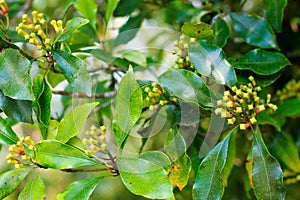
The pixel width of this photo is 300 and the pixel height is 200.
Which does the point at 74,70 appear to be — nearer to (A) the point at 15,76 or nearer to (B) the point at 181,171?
(A) the point at 15,76

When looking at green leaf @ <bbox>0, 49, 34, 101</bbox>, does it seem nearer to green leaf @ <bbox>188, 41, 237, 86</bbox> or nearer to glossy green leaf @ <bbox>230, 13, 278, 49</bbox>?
green leaf @ <bbox>188, 41, 237, 86</bbox>

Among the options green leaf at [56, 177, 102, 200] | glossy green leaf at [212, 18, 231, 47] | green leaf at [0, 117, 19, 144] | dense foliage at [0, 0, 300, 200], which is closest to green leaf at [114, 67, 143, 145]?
dense foliage at [0, 0, 300, 200]

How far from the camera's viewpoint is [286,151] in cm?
134

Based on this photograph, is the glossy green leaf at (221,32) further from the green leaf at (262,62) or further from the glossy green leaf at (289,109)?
the glossy green leaf at (289,109)

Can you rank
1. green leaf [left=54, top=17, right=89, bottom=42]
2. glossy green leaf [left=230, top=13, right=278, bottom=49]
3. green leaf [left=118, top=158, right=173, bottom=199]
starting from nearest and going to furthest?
green leaf [left=118, top=158, right=173, bottom=199] → green leaf [left=54, top=17, right=89, bottom=42] → glossy green leaf [left=230, top=13, right=278, bottom=49]

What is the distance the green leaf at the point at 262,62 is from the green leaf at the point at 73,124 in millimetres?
324

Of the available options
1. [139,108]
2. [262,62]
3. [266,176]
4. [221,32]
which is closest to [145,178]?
[139,108]

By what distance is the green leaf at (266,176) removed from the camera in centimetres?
84

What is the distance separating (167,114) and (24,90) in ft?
1.28

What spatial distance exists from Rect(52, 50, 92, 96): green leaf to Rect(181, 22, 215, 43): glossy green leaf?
21cm

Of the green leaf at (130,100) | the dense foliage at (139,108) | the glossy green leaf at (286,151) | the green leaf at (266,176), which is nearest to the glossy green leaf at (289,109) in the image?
the glossy green leaf at (286,151)

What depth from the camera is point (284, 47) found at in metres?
1.58

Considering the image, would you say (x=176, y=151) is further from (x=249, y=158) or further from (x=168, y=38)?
(x=168, y=38)

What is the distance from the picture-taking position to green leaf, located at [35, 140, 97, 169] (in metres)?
0.82
